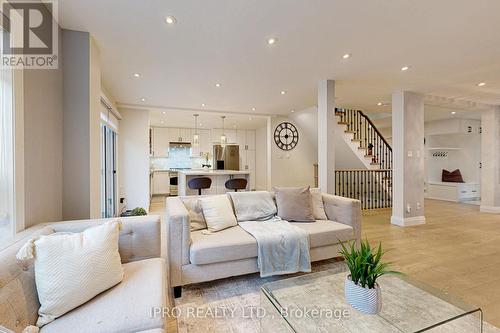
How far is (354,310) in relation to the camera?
136 cm

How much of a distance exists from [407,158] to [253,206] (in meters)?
3.36

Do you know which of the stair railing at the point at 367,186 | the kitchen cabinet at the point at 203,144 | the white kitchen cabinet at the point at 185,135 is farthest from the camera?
the kitchen cabinet at the point at 203,144

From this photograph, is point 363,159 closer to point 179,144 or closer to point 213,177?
point 213,177

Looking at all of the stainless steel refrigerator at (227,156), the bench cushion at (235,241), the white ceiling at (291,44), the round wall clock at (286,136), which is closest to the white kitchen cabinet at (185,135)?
the stainless steel refrigerator at (227,156)

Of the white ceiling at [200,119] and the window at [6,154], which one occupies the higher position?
the white ceiling at [200,119]

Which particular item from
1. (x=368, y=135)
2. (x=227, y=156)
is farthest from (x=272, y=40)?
(x=227, y=156)

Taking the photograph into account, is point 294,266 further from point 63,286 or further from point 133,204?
point 133,204

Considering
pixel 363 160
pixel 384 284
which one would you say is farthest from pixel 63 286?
pixel 363 160

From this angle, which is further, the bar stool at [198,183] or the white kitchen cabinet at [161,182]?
the white kitchen cabinet at [161,182]

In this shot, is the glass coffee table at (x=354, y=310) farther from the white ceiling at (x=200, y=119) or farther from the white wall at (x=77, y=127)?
the white ceiling at (x=200, y=119)

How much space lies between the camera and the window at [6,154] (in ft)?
4.82

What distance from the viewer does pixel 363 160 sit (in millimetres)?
5848

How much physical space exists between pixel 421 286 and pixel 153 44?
332cm

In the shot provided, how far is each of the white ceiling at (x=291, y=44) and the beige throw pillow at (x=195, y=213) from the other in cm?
177
